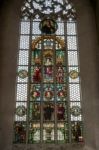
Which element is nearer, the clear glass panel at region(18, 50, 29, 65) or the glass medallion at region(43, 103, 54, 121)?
the glass medallion at region(43, 103, 54, 121)

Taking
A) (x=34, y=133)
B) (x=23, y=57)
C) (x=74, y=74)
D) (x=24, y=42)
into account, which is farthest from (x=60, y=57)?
(x=34, y=133)

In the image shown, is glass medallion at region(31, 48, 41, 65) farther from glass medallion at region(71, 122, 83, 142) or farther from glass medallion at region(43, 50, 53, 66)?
glass medallion at region(71, 122, 83, 142)

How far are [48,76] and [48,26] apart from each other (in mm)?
1789

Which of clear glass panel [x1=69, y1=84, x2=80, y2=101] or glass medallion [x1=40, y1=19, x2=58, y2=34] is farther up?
glass medallion [x1=40, y1=19, x2=58, y2=34]

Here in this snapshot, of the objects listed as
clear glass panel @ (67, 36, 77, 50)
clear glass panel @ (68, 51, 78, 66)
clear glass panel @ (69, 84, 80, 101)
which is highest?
clear glass panel @ (67, 36, 77, 50)

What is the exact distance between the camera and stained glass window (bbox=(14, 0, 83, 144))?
9883 millimetres

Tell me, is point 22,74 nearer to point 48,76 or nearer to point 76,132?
point 48,76

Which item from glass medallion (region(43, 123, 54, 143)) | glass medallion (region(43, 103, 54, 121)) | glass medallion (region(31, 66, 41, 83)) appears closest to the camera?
glass medallion (region(43, 123, 54, 143))

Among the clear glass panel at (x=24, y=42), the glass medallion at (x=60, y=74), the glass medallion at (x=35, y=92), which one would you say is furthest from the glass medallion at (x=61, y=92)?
the clear glass panel at (x=24, y=42)

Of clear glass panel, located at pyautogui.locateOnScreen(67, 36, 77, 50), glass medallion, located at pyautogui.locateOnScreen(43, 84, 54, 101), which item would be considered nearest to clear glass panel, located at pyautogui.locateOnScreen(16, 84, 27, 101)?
glass medallion, located at pyautogui.locateOnScreen(43, 84, 54, 101)

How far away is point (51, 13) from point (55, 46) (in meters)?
1.33

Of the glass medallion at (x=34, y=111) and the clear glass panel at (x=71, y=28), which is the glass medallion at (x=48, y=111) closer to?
the glass medallion at (x=34, y=111)

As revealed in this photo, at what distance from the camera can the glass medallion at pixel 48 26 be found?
11734 mm

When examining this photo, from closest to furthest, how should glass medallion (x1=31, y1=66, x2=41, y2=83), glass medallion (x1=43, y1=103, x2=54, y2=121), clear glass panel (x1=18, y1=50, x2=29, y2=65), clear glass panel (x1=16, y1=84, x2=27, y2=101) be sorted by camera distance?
1. glass medallion (x1=43, y1=103, x2=54, y2=121)
2. clear glass panel (x1=16, y1=84, x2=27, y2=101)
3. glass medallion (x1=31, y1=66, x2=41, y2=83)
4. clear glass panel (x1=18, y1=50, x2=29, y2=65)
